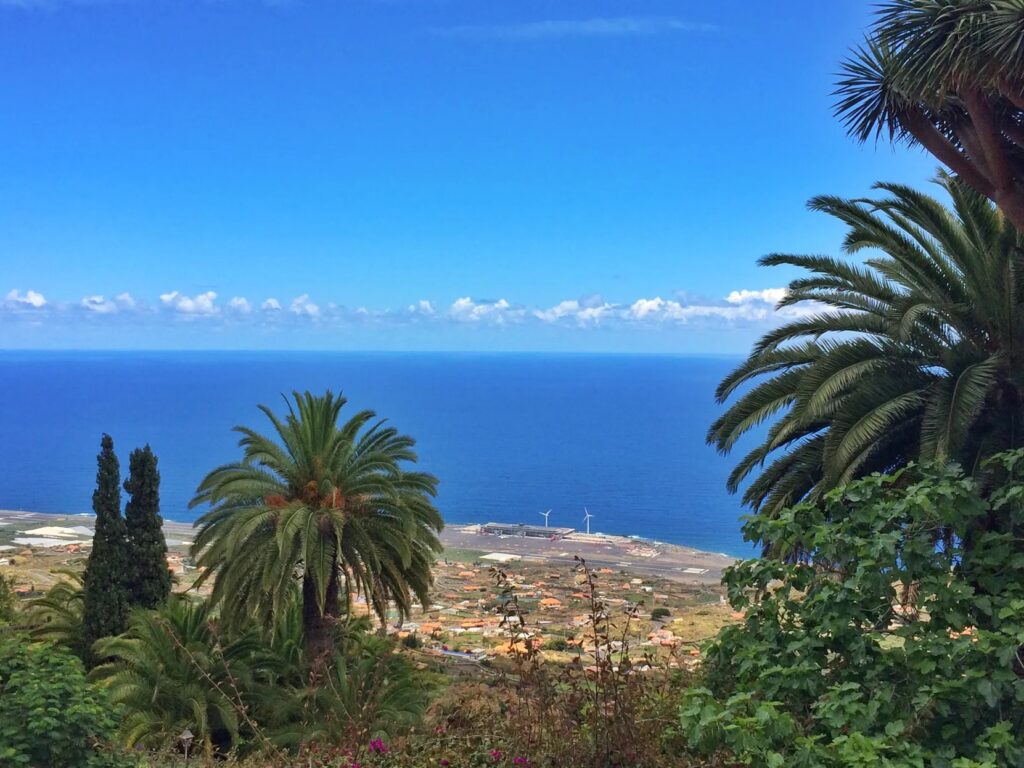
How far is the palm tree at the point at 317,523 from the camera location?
40.8 feet

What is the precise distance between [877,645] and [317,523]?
10.00 meters

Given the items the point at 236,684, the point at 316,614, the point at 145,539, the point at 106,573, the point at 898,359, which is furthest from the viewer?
the point at 145,539

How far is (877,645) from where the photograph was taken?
4223 mm

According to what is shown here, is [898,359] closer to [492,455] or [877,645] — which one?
[877,645]

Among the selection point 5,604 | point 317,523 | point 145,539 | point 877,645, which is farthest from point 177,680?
point 877,645

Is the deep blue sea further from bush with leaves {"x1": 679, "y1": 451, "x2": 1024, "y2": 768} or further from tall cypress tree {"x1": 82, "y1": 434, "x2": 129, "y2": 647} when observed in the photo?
bush with leaves {"x1": 679, "y1": 451, "x2": 1024, "y2": 768}

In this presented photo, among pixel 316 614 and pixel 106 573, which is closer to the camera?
pixel 316 614

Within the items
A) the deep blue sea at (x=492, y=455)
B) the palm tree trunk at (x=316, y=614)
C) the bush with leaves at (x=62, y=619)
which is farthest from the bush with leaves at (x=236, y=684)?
the deep blue sea at (x=492, y=455)

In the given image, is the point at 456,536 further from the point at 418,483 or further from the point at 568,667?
the point at 568,667

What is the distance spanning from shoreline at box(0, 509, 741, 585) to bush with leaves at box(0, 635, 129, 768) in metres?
41.6

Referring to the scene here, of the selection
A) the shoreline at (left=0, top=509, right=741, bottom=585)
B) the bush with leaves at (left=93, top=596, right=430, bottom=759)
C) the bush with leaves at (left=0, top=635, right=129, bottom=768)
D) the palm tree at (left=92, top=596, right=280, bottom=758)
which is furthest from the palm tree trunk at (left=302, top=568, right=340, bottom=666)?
the shoreline at (left=0, top=509, right=741, bottom=585)

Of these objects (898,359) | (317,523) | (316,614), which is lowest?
(316,614)

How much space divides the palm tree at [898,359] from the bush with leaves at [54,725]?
7461 millimetres

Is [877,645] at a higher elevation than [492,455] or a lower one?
higher
